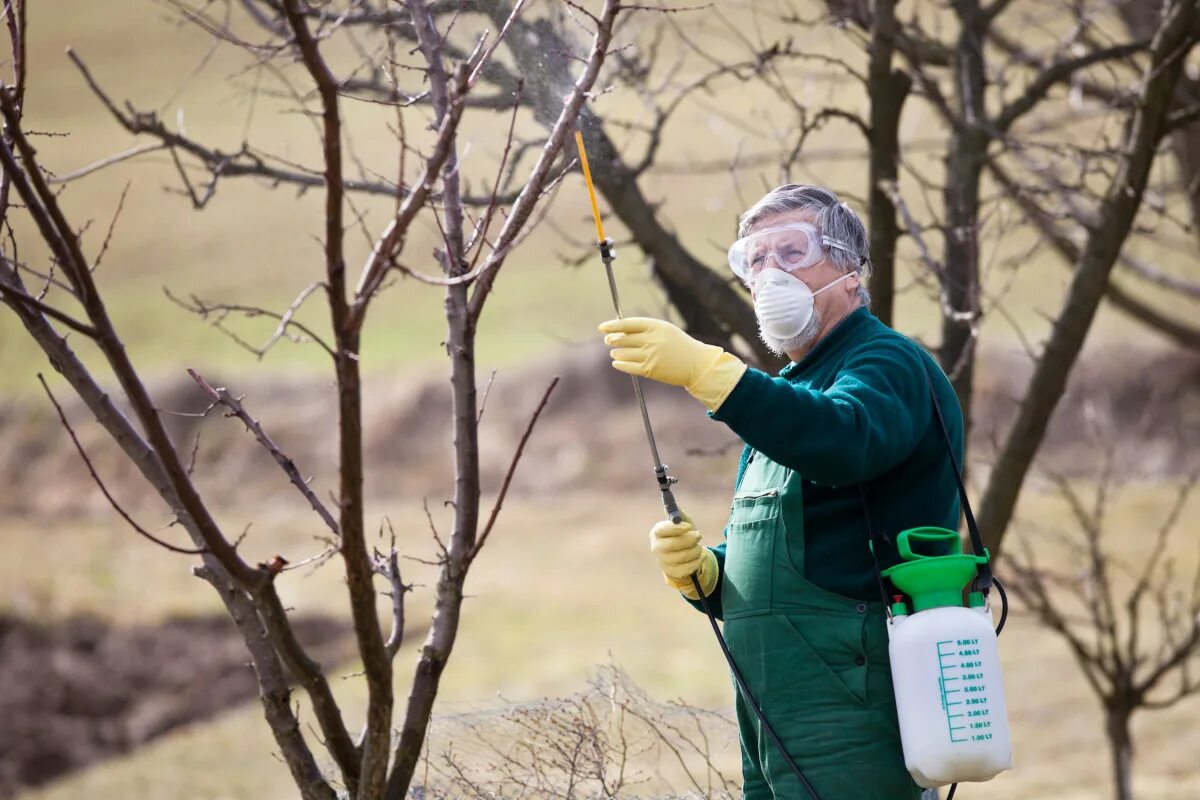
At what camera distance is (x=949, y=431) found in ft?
7.27

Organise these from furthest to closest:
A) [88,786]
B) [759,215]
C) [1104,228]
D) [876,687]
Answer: [88,786] < [1104,228] < [759,215] < [876,687]

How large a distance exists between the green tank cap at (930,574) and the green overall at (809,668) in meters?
0.09

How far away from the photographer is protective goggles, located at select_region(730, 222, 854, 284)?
2316 mm

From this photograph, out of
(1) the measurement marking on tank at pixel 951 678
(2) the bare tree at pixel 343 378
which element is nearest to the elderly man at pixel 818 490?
(1) the measurement marking on tank at pixel 951 678

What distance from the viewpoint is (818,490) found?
86.6 inches

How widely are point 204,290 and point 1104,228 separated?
23.9m

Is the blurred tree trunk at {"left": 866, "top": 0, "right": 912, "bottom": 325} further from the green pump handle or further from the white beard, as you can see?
the green pump handle

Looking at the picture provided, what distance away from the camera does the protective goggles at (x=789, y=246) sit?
2316 millimetres

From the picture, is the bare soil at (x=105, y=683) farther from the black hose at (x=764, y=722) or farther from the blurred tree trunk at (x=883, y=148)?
the black hose at (x=764, y=722)

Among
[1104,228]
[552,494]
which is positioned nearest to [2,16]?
[1104,228]

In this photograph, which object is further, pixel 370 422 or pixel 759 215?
pixel 370 422

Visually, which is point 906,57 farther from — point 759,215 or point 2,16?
point 2,16

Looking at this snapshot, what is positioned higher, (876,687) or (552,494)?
(552,494)

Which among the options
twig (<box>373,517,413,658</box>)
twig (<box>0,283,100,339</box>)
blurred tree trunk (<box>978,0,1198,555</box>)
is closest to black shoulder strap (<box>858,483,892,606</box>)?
twig (<box>373,517,413,658</box>)
